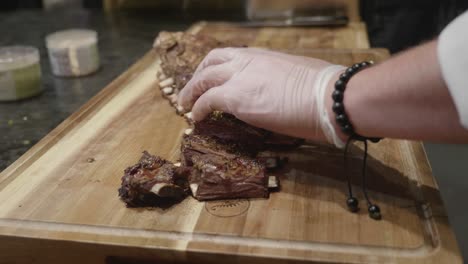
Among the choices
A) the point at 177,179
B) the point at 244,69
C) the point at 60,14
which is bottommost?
the point at 60,14

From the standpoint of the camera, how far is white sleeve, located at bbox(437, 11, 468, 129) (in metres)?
0.94

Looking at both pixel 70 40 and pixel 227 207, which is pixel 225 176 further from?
pixel 70 40

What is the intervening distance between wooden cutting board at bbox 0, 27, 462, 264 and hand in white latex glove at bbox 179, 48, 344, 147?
0.16 metres

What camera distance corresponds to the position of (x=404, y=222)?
112cm

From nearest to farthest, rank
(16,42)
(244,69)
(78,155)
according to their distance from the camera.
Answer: (244,69)
(78,155)
(16,42)

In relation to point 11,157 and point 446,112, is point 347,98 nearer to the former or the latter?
point 446,112

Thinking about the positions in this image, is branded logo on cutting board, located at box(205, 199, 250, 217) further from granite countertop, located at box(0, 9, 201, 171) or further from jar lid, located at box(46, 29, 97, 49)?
jar lid, located at box(46, 29, 97, 49)

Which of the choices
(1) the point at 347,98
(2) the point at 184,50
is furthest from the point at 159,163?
(2) the point at 184,50

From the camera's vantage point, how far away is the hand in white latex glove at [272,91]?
1.21 m

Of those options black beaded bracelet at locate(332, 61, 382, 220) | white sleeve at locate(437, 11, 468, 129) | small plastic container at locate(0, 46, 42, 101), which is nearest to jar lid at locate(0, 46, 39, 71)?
small plastic container at locate(0, 46, 42, 101)

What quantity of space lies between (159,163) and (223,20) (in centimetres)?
184

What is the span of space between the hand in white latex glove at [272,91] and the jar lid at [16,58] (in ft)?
2.67

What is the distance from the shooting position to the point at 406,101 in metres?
1.04

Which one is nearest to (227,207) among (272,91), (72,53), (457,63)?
(272,91)
